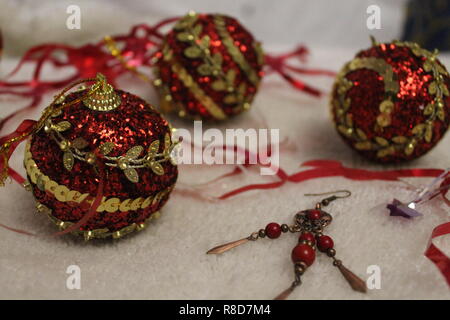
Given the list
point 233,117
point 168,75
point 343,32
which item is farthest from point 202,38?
point 343,32

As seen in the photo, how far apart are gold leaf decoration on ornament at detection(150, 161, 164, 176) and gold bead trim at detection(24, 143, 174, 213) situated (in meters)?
0.04

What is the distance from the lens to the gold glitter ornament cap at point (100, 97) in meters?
0.76

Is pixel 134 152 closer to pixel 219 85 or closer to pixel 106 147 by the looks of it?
pixel 106 147

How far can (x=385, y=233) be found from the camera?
34.3 inches

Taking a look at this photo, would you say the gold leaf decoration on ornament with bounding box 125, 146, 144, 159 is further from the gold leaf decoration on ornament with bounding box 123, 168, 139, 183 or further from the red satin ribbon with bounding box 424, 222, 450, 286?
the red satin ribbon with bounding box 424, 222, 450, 286

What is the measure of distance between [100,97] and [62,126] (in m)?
0.07

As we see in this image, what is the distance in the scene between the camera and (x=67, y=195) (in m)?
0.74

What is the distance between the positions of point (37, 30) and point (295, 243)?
0.93 metres

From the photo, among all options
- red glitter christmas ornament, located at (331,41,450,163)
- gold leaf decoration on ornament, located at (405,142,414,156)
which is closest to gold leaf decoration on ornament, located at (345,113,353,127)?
red glitter christmas ornament, located at (331,41,450,163)

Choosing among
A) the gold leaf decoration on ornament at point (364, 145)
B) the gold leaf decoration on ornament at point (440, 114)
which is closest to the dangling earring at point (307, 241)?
the gold leaf decoration on ornament at point (364, 145)

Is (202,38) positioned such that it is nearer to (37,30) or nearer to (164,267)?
(164,267)

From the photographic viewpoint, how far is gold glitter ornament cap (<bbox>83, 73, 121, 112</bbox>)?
76 cm

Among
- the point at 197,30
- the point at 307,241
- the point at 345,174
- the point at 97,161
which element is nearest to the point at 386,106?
the point at 345,174

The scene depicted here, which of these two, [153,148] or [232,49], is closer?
[153,148]
